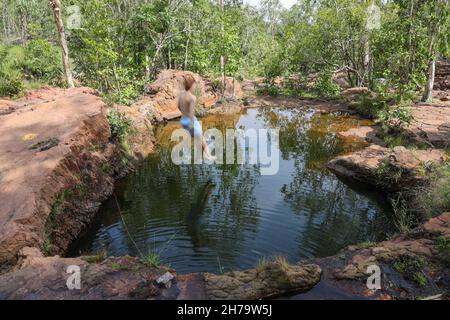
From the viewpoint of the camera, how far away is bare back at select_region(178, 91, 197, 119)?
645 cm

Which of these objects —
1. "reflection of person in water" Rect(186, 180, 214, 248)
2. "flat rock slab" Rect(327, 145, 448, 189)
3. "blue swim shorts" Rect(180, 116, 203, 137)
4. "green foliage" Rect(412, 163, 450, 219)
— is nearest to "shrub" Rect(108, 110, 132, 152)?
"reflection of person in water" Rect(186, 180, 214, 248)

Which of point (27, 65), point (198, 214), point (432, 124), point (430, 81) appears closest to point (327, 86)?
point (430, 81)

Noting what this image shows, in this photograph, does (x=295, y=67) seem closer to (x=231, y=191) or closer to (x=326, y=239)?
(x=231, y=191)

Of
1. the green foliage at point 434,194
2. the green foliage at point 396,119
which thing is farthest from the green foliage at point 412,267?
the green foliage at point 396,119

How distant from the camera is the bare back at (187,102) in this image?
6453 millimetres

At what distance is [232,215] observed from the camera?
7082mm

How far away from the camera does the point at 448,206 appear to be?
5754mm

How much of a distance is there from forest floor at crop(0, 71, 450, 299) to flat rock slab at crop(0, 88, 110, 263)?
0.02 meters

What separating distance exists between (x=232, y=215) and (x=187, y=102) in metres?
2.38

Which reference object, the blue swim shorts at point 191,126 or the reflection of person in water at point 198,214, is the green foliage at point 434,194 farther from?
the blue swim shorts at point 191,126

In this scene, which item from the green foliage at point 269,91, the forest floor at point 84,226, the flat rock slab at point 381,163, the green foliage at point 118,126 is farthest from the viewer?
the green foliage at point 269,91

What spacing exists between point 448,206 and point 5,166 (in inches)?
297

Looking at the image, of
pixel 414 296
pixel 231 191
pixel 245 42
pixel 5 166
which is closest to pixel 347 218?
pixel 231 191

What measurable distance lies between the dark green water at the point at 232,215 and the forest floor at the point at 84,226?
24.5 inches
